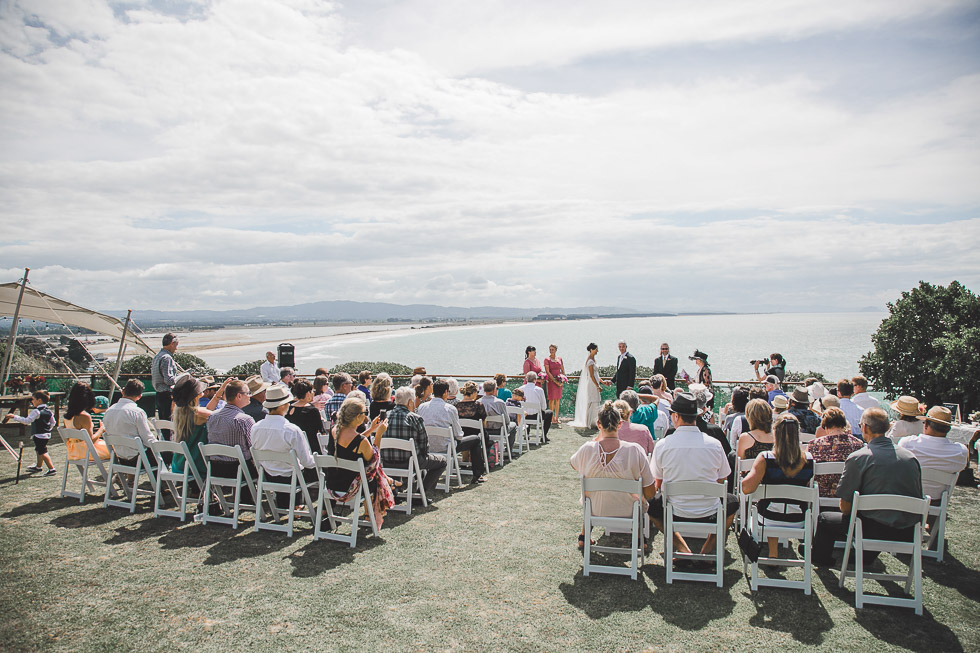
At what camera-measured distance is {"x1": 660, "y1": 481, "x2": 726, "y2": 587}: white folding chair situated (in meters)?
4.80

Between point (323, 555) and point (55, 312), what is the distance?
412 inches

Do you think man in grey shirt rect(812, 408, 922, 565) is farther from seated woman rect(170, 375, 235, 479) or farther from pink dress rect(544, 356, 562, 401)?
pink dress rect(544, 356, 562, 401)

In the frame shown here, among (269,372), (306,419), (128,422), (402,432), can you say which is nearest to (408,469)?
(402,432)

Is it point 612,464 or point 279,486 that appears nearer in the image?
point 612,464

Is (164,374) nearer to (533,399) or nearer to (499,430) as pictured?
(499,430)

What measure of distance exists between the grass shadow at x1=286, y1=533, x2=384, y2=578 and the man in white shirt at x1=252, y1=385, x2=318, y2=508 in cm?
74

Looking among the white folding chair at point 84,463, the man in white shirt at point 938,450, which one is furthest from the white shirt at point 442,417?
the man in white shirt at point 938,450

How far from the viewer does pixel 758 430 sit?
5.66m

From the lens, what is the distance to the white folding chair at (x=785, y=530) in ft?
15.4

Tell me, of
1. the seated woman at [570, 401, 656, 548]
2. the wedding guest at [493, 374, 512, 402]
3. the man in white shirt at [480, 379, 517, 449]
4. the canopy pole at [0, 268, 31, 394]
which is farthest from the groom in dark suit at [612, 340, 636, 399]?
the canopy pole at [0, 268, 31, 394]

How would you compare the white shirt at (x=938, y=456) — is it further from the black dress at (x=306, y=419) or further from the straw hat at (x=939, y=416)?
the black dress at (x=306, y=419)

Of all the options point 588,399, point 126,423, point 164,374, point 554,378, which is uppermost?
point 164,374

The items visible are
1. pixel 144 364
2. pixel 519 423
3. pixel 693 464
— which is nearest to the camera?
pixel 693 464

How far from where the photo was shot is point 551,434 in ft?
40.8
